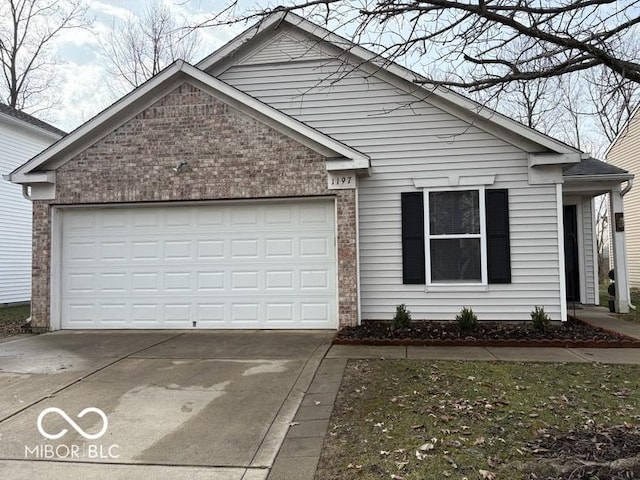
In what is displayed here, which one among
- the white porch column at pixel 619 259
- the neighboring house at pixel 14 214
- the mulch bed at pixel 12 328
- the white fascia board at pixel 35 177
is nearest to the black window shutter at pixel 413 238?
the white porch column at pixel 619 259

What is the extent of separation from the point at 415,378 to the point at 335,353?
62.5 inches

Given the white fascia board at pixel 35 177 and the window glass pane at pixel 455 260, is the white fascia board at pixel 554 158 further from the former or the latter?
the white fascia board at pixel 35 177

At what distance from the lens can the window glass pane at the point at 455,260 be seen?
28.9 feet

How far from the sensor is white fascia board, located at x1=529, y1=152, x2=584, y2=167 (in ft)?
27.2

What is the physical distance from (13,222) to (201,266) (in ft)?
33.0

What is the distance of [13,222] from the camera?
595 inches

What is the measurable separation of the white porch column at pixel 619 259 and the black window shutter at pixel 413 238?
5.40 m

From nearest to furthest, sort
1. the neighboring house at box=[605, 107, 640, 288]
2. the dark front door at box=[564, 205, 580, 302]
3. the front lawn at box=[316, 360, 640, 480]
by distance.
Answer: the front lawn at box=[316, 360, 640, 480], the dark front door at box=[564, 205, 580, 302], the neighboring house at box=[605, 107, 640, 288]

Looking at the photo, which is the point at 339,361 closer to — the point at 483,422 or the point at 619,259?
the point at 483,422

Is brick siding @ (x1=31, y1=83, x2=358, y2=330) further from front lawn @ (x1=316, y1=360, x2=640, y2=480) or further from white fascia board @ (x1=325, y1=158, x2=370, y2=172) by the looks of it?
front lawn @ (x1=316, y1=360, x2=640, y2=480)

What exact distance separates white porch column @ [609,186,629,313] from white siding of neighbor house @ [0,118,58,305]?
1763 cm

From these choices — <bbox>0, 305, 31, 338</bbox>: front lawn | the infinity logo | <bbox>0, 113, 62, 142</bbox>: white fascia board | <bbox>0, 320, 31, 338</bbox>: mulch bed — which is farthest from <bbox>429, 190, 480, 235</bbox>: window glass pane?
<bbox>0, 113, 62, 142</bbox>: white fascia board

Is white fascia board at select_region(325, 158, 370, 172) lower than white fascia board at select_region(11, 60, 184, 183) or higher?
lower

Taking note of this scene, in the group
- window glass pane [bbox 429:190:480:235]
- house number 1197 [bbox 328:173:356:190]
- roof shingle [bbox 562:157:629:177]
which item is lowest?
window glass pane [bbox 429:190:480:235]
